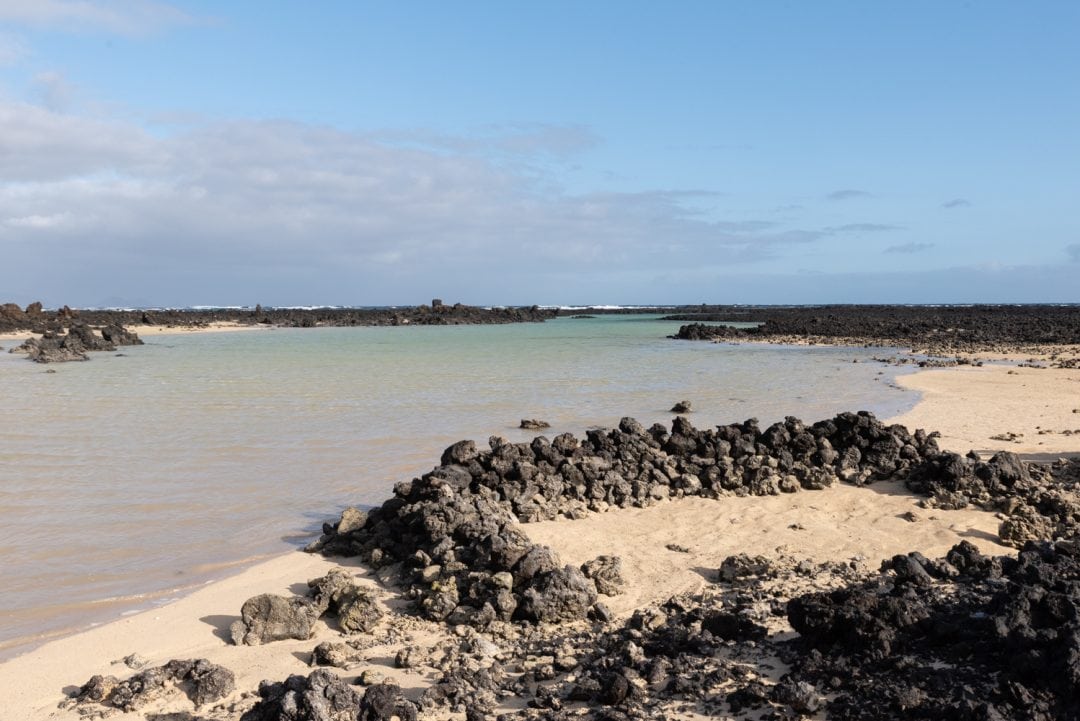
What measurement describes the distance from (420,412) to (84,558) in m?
9.47

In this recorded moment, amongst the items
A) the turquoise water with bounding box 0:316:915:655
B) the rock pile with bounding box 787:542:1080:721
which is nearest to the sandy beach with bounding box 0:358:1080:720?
the turquoise water with bounding box 0:316:915:655

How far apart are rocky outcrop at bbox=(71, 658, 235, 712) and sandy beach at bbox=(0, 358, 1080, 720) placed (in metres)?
0.07

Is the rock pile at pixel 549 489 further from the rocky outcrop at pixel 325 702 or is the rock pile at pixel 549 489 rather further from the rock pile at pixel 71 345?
the rock pile at pixel 71 345

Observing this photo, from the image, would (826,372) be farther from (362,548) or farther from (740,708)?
(740,708)

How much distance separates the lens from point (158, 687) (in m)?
4.80

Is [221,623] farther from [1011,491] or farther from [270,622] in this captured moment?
[1011,491]

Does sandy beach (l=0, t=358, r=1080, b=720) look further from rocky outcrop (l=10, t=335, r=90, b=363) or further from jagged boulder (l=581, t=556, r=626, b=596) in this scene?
rocky outcrop (l=10, t=335, r=90, b=363)

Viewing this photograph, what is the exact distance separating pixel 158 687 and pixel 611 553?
4.02m

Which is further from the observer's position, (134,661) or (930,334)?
(930,334)

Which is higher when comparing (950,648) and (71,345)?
(71,345)

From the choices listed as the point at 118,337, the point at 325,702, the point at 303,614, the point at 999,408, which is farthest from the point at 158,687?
the point at 118,337

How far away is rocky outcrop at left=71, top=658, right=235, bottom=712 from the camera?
468 centimetres

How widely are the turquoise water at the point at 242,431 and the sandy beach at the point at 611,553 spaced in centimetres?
58

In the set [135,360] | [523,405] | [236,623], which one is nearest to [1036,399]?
[523,405]
